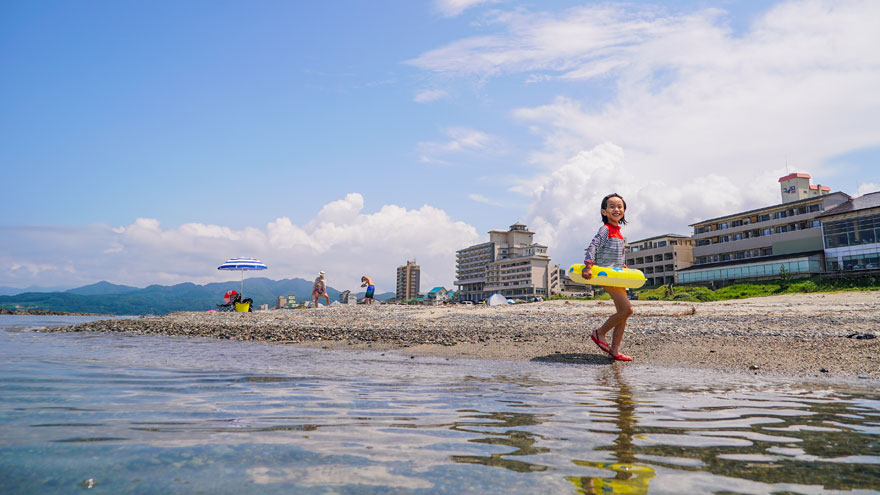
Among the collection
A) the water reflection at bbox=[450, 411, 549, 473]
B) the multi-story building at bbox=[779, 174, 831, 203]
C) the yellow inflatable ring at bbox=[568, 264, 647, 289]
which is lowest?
the water reflection at bbox=[450, 411, 549, 473]

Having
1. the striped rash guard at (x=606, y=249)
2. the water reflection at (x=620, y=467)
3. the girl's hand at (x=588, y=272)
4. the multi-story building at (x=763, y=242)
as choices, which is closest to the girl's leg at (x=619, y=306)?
the striped rash guard at (x=606, y=249)

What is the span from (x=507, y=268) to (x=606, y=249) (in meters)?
128

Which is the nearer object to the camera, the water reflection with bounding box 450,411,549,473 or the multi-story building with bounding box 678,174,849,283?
the water reflection with bounding box 450,411,549,473

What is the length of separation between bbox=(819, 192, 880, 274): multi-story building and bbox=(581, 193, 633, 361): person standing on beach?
56461 mm

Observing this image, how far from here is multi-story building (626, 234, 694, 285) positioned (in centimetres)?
8431

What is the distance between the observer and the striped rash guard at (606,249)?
8.47m

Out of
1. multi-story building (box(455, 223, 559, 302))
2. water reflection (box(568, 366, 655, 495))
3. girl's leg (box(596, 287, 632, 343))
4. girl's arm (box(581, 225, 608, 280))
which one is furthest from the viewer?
multi-story building (box(455, 223, 559, 302))

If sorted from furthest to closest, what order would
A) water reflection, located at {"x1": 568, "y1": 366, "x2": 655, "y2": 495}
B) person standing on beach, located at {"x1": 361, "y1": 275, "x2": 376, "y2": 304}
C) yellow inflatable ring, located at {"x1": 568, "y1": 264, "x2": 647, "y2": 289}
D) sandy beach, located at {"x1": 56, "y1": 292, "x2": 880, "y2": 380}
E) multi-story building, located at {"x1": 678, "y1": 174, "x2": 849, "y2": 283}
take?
multi-story building, located at {"x1": 678, "y1": 174, "x2": 849, "y2": 283} < person standing on beach, located at {"x1": 361, "y1": 275, "x2": 376, "y2": 304} < yellow inflatable ring, located at {"x1": 568, "y1": 264, "x2": 647, "y2": 289} < sandy beach, located at {"x1": 56, "y1": 292, "x2": 880, "y2": 380} < water reflection, located at {"x1": 568, "y1": 366, "x2": 655, "y2": 495}

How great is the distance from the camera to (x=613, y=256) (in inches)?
333

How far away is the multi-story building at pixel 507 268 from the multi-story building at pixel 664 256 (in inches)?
1443

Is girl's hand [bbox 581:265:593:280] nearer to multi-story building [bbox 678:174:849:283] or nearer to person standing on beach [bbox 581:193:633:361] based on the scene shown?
person standing on beach [bbox 581:193:633:361]

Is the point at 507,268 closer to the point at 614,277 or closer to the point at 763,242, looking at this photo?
the point at 763,242

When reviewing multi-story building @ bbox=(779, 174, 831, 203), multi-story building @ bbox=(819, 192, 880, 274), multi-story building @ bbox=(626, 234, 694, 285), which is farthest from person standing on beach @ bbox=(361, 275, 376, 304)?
multi-story building @ bbox=(779, 174, 831, 203)

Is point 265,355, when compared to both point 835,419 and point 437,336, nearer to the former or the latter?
point 437,336
